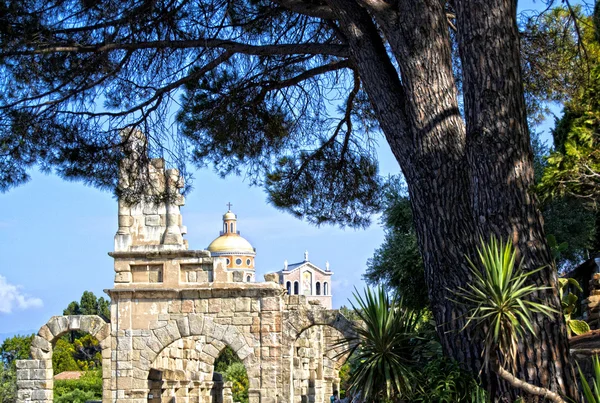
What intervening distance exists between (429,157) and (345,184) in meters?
4.65

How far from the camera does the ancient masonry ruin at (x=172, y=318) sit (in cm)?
1828

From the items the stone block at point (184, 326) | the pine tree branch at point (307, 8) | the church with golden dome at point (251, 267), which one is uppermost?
the church with golden dome at point (251, 267)

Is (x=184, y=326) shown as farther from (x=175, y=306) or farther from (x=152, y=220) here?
(x=152, y=220)

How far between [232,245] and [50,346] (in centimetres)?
5638

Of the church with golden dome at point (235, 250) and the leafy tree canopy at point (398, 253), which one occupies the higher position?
the church with golden dome at point (235, 250)

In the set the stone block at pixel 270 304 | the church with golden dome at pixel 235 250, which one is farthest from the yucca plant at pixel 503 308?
the church with golden dome at pixel 235 250

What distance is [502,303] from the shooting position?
5527 mm

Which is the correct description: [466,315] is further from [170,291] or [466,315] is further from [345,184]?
[170,291]

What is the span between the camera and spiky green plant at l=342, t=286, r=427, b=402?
6.41 meters

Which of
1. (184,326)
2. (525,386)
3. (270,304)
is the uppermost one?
(270,304)

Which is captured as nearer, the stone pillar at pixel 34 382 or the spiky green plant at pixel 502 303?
the spiky green plant at pixel 502 303

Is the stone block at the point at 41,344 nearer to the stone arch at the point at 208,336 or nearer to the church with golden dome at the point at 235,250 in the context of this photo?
the stone arch at the point at 208,336

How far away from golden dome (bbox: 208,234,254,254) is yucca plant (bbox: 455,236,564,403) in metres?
68.7

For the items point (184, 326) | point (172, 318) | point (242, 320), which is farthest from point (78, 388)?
point (242, 320)
